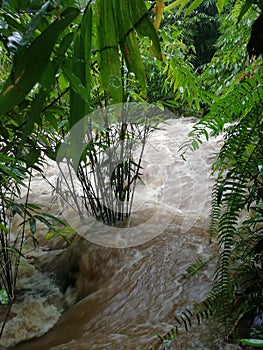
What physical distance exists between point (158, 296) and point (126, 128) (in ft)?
2.89

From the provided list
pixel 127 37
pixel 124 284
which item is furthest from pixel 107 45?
pixel 124 284

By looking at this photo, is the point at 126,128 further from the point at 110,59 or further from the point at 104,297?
the point at 110,59

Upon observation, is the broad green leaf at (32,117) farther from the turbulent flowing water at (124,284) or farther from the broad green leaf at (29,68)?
the turbulent flowing water at (124,284)

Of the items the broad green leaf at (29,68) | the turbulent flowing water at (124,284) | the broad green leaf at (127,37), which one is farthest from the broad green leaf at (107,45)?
the turbulent flowing water at (124,284)

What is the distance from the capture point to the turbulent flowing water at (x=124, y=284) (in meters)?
1.22

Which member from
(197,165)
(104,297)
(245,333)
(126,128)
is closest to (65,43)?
(245,333)

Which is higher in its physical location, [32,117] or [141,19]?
[141,19]

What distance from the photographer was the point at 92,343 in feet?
3.86

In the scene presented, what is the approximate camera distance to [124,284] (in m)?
1.56

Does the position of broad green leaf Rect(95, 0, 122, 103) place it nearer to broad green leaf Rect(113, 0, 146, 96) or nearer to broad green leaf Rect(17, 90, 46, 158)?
broad green leaf Rect(113, 0, 146, 96)

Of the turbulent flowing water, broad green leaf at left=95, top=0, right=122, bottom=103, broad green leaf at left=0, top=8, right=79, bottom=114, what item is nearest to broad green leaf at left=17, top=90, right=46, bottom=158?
broad green leaf at left=0, top=8, right=79, bottom=114

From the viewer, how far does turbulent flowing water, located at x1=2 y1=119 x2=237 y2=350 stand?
1222 mm

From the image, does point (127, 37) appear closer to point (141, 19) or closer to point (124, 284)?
point (141, 19)

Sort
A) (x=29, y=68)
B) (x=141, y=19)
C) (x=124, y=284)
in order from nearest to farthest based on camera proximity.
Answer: (x=29, y=68) → (x=141, y=19) → (x=124, y=284)
